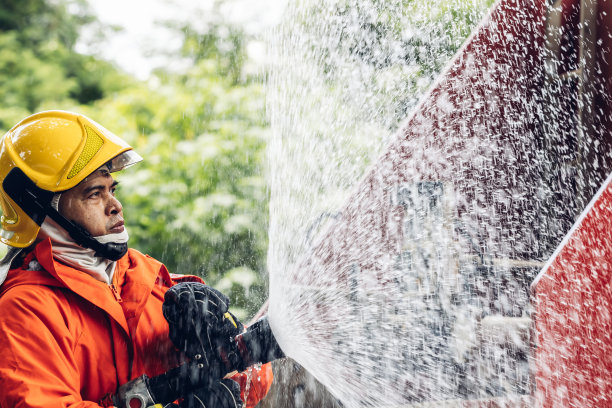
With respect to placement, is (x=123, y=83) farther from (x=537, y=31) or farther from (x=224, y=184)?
(x=537, y=31)

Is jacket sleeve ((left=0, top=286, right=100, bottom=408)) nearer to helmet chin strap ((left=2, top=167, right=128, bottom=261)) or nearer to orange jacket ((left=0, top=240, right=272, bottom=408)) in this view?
orange jacket ((left=0, top=240, right=272, bottom=408))

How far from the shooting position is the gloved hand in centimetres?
176

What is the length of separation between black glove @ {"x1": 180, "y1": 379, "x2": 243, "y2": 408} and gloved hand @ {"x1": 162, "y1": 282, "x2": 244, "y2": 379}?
36mm

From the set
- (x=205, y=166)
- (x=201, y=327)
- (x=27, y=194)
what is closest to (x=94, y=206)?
(x=27, y=194)

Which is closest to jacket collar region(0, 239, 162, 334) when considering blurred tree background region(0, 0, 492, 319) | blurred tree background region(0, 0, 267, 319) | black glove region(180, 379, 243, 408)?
black glove region(180, 379, 243, 408)

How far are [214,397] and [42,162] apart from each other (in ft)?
2.97

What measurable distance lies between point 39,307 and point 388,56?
392 centimetres

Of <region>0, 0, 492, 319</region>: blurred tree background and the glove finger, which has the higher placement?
the glove finger

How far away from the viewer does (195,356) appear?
177cm

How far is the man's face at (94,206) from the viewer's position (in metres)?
1.86

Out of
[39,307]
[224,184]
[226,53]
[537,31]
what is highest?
[537,31]

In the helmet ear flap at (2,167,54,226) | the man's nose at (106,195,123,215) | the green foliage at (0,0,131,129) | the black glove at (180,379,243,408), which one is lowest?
the green foliage at (0,0,131,129)

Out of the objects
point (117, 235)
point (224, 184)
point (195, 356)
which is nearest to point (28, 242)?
point (117, 235)

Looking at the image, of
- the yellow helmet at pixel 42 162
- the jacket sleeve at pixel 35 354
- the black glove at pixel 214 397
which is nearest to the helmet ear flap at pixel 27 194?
the yellow helmet at pixel 42 162
